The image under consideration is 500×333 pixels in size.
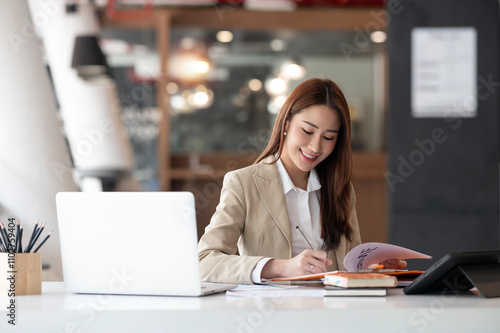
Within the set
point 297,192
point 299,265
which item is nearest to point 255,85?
point 297,192

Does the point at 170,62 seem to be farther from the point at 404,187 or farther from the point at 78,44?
the point at 404,187

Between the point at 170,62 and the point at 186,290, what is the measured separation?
5928 millimetres

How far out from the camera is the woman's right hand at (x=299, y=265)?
79.7 inches

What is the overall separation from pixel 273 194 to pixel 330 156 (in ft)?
1.01

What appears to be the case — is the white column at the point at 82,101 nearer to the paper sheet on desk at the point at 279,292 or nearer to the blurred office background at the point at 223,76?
the blurred office background at the point at 223,76

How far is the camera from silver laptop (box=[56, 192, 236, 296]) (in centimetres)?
170

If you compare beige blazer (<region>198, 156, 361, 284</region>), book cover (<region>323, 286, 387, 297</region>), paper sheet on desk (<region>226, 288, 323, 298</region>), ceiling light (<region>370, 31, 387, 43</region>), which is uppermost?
ceiling light (<region>370, 31, 387, 43</region>)

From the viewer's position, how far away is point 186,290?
1.73 meters

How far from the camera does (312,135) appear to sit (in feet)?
8.18

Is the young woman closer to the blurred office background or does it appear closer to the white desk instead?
the white desk

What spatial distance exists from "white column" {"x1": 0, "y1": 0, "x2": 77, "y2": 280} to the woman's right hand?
1.87 m

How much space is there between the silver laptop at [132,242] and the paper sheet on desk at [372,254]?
0.48 meters

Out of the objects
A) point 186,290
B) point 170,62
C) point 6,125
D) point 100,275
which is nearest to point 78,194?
point 100,275

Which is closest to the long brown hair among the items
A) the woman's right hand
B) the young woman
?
the young woman
